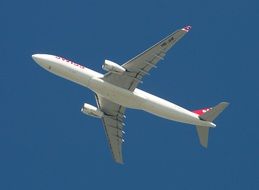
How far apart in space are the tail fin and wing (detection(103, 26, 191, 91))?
37.7ft

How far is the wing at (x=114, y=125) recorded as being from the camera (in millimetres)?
129250

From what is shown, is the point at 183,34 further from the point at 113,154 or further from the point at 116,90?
the point at 113,154

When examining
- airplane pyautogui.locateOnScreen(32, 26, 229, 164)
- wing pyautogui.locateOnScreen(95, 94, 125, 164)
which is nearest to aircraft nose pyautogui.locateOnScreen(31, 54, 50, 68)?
airplane pyautogui.locateOnScreen(32, 26, 229, 164)

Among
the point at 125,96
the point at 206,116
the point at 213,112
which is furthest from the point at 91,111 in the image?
the point at 213,112

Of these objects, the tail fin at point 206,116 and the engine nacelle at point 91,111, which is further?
the engine nacelle at point 91,111

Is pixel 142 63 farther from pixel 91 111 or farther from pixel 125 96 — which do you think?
pixel 91 111

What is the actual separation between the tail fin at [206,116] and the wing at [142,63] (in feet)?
37.7

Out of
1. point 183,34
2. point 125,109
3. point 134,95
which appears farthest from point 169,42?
point 125,109

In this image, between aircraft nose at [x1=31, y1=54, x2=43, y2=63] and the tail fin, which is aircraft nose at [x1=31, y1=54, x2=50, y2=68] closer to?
aircraft nose at [x1=31, y1=54, x2=43, y2=63]

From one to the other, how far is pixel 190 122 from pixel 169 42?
15.3 m

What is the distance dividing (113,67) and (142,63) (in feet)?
14.8

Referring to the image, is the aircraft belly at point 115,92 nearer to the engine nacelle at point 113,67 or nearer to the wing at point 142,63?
the wing at point 142,63

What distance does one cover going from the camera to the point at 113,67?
118 metres

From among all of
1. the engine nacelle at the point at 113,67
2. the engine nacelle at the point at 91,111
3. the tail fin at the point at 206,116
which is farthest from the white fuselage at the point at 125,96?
the engine nacelle at the point at 91,111
